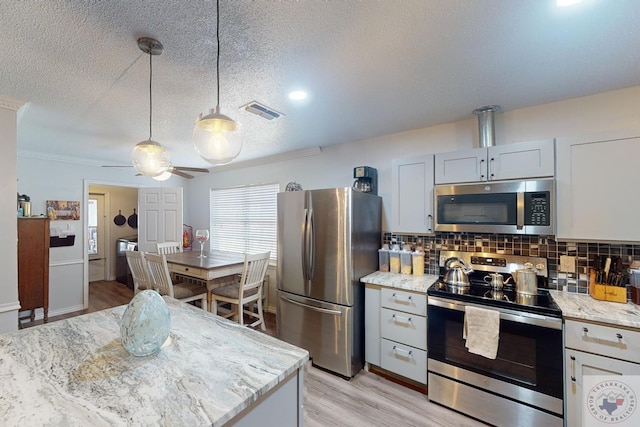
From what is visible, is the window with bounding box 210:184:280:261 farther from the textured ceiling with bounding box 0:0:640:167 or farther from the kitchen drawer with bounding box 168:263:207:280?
the textured ceiling with bounding box 0:0:640:167

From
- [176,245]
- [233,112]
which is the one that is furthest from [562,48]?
[176,245]

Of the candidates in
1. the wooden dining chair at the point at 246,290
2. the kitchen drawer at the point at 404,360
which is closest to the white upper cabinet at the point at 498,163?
the kitchen drawer at the point at 404,360

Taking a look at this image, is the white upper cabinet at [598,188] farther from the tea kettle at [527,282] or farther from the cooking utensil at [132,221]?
the cooking utensil at [132,221]

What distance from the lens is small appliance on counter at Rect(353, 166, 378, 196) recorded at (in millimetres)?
2973

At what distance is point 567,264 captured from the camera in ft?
7.01

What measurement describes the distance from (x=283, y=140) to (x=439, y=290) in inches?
89.8

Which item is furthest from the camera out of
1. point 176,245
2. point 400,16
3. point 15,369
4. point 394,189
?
point 176,245

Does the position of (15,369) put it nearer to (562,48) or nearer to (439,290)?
(439,290)

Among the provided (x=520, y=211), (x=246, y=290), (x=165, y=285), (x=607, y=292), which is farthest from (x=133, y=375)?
(x=607, y=292)

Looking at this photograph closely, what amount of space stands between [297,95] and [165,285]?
2.58m

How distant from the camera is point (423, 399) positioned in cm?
219

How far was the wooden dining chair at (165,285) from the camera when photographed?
307cm

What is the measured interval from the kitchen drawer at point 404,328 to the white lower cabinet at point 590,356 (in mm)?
875

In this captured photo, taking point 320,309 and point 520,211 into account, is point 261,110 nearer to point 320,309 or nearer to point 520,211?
point 320,309
